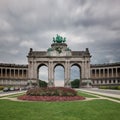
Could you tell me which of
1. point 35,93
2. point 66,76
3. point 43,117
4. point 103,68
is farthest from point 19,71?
point 43,117

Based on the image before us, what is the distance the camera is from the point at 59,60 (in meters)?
134

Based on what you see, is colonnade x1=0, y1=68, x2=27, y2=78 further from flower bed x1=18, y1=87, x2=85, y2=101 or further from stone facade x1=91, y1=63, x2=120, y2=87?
flower bed x1=18, y1=87, x2=85, y2=101

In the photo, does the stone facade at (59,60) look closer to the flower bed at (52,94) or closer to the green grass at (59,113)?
the flower bed at (52,94)

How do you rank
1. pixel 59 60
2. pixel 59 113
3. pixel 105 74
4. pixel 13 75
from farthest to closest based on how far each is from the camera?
pixel 105 74 → pixel 13 75 → pixel 59 60 → pixel 59 113

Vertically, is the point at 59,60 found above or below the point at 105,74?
above

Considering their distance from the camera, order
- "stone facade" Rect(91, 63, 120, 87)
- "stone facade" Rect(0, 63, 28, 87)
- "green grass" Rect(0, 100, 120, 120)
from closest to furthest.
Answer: "green grass" Rect(0, 100, 120, 120) < "stone facade" Rect(0, 63, 28, 87) < "stone facade" Rect(91, 63, 120, 87)

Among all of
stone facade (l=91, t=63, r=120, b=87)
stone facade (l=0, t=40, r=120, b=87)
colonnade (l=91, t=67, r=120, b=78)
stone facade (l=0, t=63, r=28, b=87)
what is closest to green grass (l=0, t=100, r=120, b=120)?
stone facade (l=0, t=40, r=120, b=87)

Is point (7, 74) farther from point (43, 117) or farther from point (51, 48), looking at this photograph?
point (43, 117)

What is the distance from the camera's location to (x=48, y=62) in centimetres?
13312

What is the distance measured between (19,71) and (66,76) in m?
26.7

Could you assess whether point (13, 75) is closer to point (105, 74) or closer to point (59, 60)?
point (59, 60)

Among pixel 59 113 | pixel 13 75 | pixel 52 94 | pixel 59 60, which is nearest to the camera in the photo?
pixel 59 113

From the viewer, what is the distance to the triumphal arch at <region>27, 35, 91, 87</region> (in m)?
133

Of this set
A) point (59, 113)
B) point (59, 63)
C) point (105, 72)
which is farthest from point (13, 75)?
point (59, 113)
